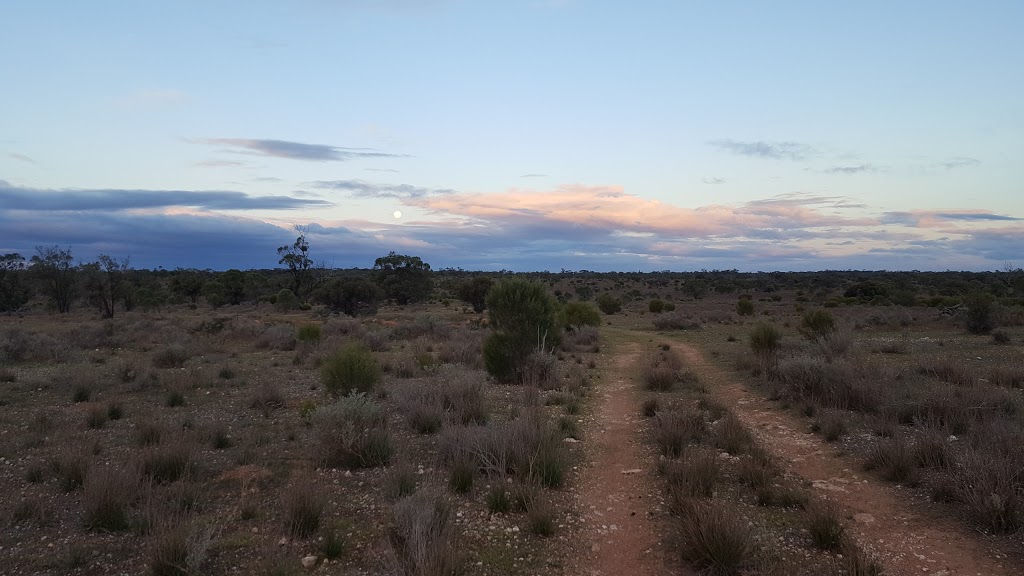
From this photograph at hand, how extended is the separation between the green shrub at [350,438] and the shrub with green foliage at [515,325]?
7.60m

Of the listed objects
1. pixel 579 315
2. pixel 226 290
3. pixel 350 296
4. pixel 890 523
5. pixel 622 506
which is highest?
pixel 350 296

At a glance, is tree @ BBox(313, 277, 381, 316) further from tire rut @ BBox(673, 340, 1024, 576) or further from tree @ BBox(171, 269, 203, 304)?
tire rut @ BBox(673, 340, 1024, 576)

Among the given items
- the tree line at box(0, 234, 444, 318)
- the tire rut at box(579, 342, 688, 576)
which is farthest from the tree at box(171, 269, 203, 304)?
the tire rut at box(579, 342, 688, 576)

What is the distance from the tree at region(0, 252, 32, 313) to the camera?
4919cm

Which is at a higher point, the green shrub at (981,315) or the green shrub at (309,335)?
the green shrub at (981,315)

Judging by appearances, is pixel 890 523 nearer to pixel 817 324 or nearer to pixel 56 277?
pixel 817 324

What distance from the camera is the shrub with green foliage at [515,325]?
16.8m

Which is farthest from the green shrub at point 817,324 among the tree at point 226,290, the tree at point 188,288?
the tree at point 188,288

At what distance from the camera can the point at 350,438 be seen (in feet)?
27.9

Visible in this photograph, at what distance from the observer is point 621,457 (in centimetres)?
914

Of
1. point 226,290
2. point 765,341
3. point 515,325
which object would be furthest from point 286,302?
point 765,341

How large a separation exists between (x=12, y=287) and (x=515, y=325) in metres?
54.5

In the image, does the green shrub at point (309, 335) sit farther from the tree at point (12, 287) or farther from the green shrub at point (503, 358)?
the tree at point (12, 287)

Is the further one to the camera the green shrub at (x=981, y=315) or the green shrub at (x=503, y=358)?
the green shrub at (x=981, y=315)
